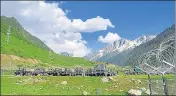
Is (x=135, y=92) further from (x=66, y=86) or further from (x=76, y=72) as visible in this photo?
(x=76, y=72)

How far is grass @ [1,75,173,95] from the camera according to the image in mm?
68062

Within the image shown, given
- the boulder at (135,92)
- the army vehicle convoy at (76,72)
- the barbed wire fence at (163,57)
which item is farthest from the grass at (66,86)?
the army vehicle convoy at (76,72)

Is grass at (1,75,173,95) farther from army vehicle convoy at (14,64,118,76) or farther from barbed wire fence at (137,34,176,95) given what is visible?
army vehicle convoy at (14,64,118,76)

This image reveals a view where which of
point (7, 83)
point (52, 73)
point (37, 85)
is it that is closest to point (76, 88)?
point (37, 85)

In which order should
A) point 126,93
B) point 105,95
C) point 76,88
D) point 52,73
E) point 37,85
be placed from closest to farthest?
point 105,95 → point 126,93 → point 76,88 → point 37,85 → point 52,73

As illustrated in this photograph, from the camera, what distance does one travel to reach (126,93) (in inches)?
2635

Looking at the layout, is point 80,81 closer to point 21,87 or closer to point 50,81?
point 50,81

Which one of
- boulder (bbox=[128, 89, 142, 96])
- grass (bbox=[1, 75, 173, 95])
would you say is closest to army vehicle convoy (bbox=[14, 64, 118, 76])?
grass (bbox=[1, 75, 173, 95])

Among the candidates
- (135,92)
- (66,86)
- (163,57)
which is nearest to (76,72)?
(66,86)

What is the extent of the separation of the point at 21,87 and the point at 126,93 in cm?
2063

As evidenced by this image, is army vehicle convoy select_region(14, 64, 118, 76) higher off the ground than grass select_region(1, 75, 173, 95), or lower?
higher

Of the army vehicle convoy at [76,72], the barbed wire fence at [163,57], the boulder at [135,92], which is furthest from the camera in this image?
the army vehicle convoy at [76,72]

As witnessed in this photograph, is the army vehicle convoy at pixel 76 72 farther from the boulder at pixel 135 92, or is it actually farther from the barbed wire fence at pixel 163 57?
the barbed wire fence at pixel 163 57

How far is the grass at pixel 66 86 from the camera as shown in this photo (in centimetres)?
6806
